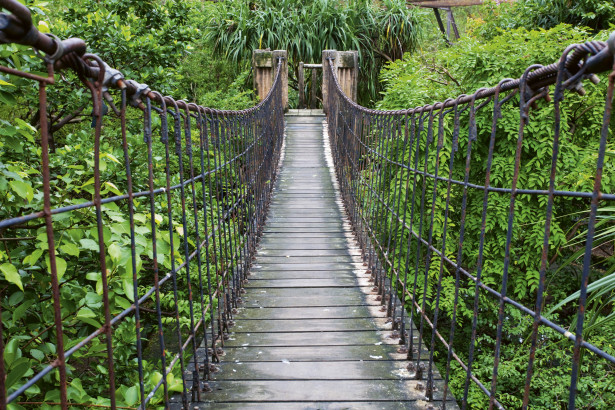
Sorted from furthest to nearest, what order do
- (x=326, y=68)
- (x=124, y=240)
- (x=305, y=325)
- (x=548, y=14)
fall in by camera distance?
1. (x=326, y=68)
2. (x=548, y=14)
3. (x=305, y=325)
4. (x=124, y=240)

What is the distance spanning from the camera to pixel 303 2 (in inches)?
380

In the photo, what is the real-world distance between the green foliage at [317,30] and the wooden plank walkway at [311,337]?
19.4 ft

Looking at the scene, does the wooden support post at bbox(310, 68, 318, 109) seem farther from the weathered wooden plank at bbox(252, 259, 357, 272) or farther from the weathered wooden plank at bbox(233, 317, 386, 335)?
the weathered wooden plank at bbox(233, 317, 386, 335)

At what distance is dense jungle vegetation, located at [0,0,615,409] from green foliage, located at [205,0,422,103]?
144cm

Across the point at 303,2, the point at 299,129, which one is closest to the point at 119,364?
the point at 299,129

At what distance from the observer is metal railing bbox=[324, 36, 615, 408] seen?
3.59 ft

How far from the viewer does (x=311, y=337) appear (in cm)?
236

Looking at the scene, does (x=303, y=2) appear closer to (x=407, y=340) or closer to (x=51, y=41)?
(x=407, y=340)

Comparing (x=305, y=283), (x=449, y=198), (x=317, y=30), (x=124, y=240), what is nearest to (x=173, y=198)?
(x=305, y=283)

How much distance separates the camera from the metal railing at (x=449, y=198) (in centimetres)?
109

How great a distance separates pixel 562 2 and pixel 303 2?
17.3 ft

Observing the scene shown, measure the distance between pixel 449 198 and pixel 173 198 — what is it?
244 cm

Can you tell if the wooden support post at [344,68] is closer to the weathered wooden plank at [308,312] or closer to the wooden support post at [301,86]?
the wooden support post at [301,86]

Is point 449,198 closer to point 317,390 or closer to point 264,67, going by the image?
point 317,390
